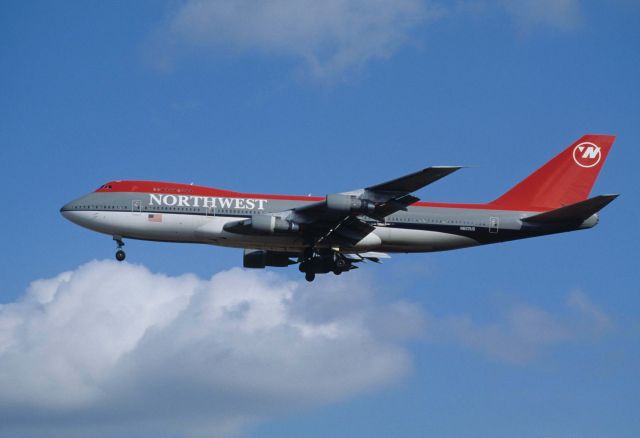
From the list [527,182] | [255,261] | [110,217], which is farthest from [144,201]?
[527,182]

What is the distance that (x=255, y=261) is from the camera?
65938 mm

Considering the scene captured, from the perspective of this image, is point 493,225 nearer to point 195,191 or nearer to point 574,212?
point 574,212

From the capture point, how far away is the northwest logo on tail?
66812 millimetres

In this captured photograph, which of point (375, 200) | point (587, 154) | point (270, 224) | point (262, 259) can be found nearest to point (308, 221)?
point (270, 224)

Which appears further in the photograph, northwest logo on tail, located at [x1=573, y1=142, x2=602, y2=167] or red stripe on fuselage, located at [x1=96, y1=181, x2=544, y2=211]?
northwest logo on tail, located at [x1=573, y1=142, x2=602, y2=167]

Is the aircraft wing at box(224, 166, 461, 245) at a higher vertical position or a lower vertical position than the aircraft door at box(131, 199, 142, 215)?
lower

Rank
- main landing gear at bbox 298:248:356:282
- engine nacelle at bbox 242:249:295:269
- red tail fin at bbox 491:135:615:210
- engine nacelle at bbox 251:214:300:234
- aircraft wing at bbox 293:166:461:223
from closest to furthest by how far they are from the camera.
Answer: aircraft wing at bbox 293:166:461:223, engine nacelle at bbox 251:214:300:234, main landing gear at bbox 298:248:356:282, red tail fin at bbox 491:135:615:210, engine nacelle at bbox 242:249:295:269

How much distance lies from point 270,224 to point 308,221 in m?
2.18

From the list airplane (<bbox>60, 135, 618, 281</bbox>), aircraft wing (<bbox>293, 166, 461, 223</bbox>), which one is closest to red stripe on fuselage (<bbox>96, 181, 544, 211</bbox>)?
airplane (<bbox>60, 135, 618, 281</bbox>)

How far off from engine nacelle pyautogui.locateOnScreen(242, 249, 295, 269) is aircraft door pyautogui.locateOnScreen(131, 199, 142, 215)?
779 centimetres

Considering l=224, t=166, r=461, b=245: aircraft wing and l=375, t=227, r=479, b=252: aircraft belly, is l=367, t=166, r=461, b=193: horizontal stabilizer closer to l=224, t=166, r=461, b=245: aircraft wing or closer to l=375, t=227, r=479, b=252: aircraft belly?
l=224, t=166, r=461, b=245: aircraft wing

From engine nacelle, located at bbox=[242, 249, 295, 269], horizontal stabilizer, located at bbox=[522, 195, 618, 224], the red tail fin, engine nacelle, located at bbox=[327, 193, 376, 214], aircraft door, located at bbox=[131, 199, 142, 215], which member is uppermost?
the red tail fin

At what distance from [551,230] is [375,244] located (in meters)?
10.6

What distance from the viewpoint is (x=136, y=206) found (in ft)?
201
